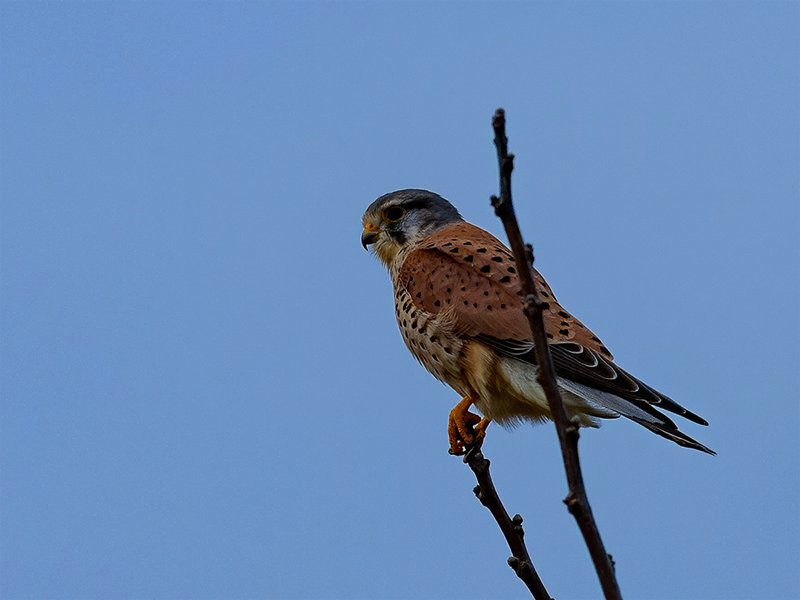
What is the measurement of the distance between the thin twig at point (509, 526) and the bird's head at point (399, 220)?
2253 mm

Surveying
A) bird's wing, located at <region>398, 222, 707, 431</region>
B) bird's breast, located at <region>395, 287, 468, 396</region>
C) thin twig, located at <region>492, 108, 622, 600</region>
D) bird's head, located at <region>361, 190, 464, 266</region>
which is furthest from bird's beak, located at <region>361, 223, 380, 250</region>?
thin twig, located at <region>492, 108, 622, 600</region>

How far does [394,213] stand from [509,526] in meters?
2.83

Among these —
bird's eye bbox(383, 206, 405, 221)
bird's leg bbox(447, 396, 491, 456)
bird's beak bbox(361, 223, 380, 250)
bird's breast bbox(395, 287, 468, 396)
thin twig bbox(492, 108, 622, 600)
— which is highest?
bird's eye bbox(383, 206, 405, 221)

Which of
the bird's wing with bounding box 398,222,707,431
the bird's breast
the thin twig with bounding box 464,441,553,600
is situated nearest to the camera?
the thin twig with bounding box 464,441,553,600

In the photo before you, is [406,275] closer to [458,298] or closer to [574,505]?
[458,298]

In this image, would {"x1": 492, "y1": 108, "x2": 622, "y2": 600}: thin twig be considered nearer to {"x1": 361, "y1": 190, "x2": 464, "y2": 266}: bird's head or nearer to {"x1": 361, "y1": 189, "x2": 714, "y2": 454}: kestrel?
{"x1": 361, "y1": 189, "x2": 714, "y2": 454}: kestrel

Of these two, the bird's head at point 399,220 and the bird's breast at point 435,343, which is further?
the bird's head at point 399,220

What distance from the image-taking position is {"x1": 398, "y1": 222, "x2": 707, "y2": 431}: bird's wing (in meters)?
3.64

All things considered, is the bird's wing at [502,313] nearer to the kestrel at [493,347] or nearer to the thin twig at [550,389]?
the kestrel at [493,347]

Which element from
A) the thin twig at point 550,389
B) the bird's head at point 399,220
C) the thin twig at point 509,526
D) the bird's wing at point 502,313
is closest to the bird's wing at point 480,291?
the bird's wing at point 502,313

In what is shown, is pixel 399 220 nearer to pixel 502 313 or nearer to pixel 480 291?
pixel 480 291

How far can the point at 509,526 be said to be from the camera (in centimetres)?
264

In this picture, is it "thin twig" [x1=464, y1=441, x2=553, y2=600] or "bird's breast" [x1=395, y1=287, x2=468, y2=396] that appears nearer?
"thin twig" [x1=464, y1=441, x2=553, y2=600]

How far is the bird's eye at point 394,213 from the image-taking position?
17.3 feet
